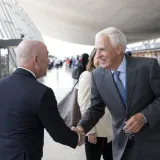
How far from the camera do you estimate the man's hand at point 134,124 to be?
7.32 feet

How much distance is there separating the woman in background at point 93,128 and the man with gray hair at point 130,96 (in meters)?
0.82

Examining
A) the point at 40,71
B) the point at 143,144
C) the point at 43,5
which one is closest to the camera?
the point at 40,71

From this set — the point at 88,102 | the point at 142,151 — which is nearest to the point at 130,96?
the point at 142,151

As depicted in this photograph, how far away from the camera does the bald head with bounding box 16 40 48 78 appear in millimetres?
2123

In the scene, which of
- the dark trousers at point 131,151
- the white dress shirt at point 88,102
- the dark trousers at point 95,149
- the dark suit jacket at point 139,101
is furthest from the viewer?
the dark trousers at point 95,149

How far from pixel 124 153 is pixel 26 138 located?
0.88m

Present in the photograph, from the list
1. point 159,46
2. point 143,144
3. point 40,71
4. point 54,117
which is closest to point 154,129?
point 143,144

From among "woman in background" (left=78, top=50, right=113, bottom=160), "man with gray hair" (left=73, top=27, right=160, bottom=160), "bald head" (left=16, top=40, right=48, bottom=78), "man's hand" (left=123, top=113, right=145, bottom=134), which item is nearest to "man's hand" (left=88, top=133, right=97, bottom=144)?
"woman in background" (left=78, top=50, right=113, bottom=160)

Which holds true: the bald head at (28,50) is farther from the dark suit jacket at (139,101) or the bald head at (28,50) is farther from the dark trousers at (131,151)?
the dark trousers at (131,151)

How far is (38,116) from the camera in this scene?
2.04 m

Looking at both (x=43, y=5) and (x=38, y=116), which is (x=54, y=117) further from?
(x=43, y=5)

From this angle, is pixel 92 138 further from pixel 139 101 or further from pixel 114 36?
pixel 114 36

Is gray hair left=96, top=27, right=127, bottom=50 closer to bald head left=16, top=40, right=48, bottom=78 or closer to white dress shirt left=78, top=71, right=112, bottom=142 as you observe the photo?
bald head left=16, top=40, right=48, bottom=78

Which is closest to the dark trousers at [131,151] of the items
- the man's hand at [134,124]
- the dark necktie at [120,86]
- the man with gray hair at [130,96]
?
the man with gray hair at [130,96]
